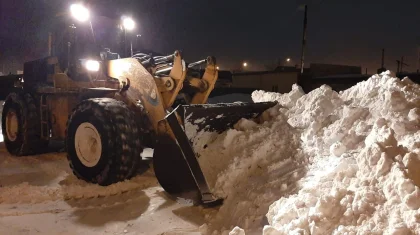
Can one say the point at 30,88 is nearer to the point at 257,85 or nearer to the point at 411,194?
the point at 411,194

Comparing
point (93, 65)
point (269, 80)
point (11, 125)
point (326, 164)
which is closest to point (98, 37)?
point (93, 65)

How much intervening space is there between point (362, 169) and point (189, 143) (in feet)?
7.28

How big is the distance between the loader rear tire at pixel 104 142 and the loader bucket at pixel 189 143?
0.62m

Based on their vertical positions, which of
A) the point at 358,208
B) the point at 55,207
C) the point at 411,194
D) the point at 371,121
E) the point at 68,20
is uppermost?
the point at 68,20

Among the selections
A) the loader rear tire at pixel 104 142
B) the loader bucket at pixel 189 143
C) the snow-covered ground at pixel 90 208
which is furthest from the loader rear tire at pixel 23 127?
the loader bucket at pixel 189 143

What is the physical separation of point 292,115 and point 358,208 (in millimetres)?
2644

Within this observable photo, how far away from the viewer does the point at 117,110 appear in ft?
18.7

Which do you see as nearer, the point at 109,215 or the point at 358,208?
the point at 358,208

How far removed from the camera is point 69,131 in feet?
20.8

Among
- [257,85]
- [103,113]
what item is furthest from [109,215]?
[257,85]

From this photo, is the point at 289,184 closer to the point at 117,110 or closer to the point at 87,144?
the point at 117,110

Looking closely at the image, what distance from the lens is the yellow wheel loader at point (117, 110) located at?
5.06m

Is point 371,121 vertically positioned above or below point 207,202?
above

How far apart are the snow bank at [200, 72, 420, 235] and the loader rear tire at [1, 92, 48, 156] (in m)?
4.83
